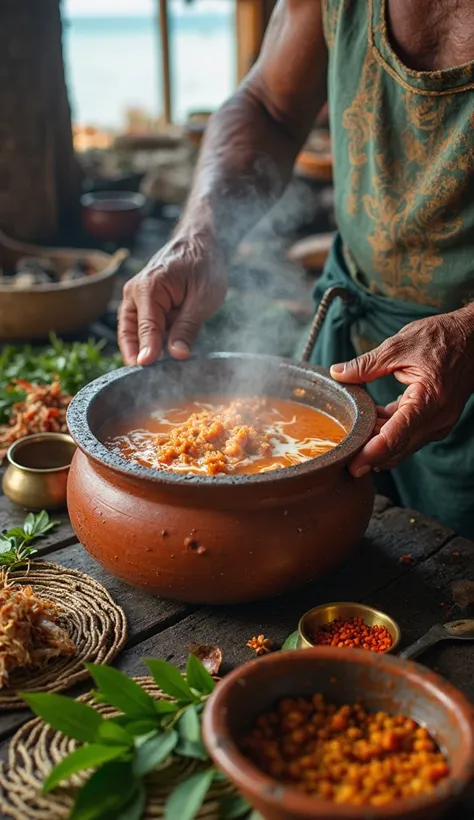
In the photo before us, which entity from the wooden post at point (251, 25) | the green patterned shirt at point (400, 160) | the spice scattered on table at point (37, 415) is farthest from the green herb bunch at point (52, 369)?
the wooden post at point (251, 25)

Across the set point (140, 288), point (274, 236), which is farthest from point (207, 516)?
point (274, 236)

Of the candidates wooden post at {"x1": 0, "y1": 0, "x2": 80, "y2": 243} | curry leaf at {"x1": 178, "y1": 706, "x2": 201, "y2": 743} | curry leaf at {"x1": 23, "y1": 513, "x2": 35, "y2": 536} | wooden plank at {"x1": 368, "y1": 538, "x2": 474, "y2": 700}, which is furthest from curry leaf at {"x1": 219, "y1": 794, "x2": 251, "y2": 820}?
wooden post at {"x1": 0, "y1": 0, "x2": 80, "y2": 243}

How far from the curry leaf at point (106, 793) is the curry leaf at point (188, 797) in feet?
0.27

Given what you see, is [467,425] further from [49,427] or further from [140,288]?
[49,427]

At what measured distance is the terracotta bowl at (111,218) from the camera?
244 inches

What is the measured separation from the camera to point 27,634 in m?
1.79

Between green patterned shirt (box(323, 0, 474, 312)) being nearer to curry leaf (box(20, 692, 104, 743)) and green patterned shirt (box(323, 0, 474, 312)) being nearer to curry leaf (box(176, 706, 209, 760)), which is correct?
curry leaf (box(176, 706, 209, 760))

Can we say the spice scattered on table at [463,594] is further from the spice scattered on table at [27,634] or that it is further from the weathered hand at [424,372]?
the spice scattered on table at [27,634]

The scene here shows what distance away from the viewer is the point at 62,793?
4.83 feet

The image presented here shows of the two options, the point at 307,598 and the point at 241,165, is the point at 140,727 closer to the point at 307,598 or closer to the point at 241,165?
the point at 307,598

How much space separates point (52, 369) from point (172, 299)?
92 cm

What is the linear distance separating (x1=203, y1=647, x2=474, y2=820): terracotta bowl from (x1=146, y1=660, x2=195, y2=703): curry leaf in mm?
198

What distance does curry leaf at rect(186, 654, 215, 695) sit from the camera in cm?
164

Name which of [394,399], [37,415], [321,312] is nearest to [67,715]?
[37,415]
